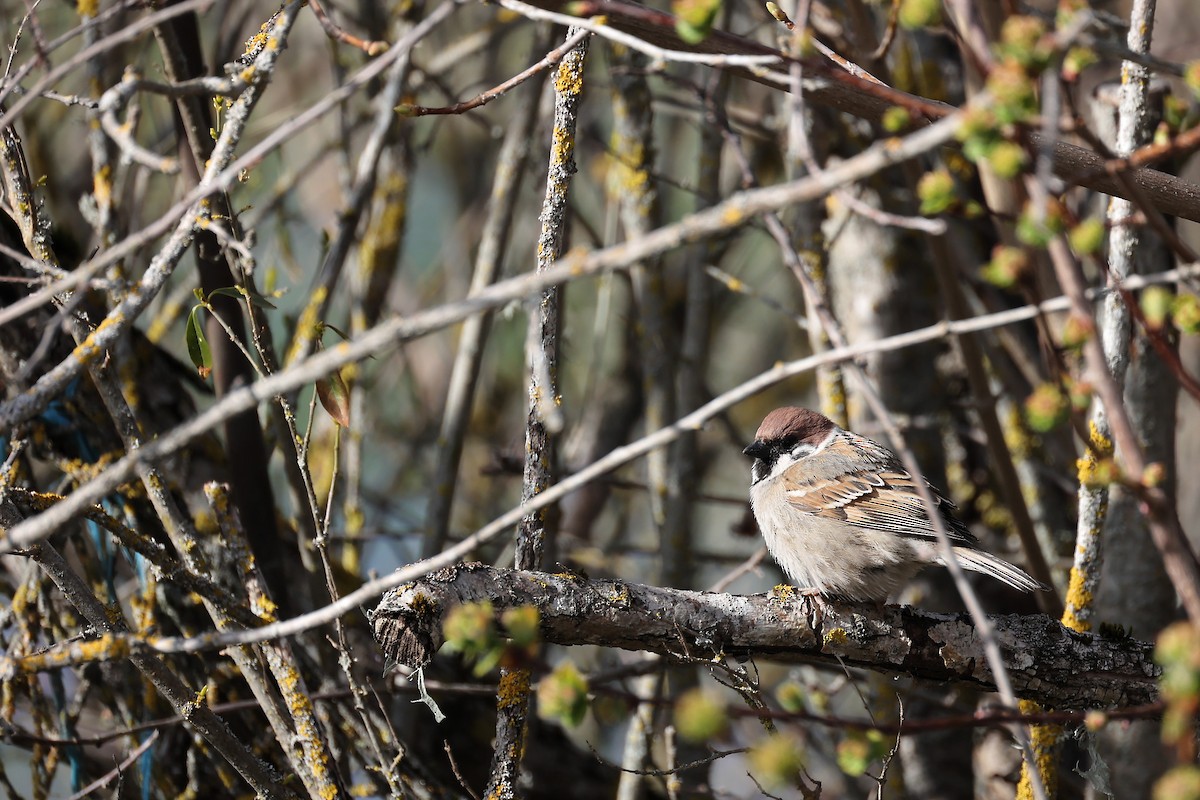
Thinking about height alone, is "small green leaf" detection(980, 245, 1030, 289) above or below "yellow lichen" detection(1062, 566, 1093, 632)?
above

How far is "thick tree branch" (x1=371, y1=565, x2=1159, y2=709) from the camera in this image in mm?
1842

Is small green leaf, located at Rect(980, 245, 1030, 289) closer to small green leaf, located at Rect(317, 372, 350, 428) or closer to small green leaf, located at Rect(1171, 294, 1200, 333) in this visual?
small green leaf, located at Rect(1171, 294, 1200, 333)

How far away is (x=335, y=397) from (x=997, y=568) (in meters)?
1.59

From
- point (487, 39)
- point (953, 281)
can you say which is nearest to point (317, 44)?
point (487, 39)

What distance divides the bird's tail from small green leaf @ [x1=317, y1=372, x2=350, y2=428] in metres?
1.54

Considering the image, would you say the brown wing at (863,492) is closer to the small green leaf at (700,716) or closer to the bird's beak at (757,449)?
the bird's beak at (757,449)

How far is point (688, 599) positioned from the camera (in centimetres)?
203

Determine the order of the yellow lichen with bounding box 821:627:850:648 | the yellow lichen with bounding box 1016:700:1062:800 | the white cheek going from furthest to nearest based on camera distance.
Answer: the white cheek → the yellow lichen with bounding box 1016:700:1062:800 → the yellow lichen with bounding box 821:627:850:648

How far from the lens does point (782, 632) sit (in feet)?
6.89

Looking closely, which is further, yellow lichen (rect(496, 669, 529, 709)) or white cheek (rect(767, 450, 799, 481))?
white cheek (rect(767, 450, 799, 481))

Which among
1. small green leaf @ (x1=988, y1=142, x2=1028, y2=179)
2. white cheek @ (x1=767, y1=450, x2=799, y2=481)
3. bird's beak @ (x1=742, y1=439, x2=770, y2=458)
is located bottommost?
small green leaf @ (x1=988, y1=142, x2=1028, y2=179)

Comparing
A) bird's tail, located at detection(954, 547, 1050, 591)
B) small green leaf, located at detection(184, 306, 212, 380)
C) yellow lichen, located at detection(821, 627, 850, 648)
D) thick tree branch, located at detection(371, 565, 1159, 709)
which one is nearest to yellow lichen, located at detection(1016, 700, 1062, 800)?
thick tree branch, located at detection(371, 565, 1159, 709)

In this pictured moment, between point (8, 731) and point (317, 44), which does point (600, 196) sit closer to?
point (317, 44)

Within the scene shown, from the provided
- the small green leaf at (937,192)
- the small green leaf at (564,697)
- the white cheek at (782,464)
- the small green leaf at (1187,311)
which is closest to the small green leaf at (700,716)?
the small green leaf at (564,697)
